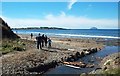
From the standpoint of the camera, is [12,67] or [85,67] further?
[85,67]

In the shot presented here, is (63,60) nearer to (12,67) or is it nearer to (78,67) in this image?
(78,67)

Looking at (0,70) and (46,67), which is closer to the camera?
(0,70)

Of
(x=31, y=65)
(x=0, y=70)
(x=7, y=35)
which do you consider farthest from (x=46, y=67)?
(x=7, y=35)

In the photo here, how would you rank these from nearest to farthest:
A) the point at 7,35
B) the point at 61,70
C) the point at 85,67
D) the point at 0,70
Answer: the point at 0,70 < the point at 61,70 < the point at 85,67 < the point at 7,35

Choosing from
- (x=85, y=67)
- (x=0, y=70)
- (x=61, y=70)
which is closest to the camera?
(x=0, y=70)

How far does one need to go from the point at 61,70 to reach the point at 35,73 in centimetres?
350

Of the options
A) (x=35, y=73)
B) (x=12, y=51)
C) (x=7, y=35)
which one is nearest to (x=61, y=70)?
(x=35, y=73)

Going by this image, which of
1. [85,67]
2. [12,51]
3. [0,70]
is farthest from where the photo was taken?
[12,51]

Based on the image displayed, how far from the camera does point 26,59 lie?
1194 inches

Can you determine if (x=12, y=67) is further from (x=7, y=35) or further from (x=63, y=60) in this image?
(x=7, y=35)

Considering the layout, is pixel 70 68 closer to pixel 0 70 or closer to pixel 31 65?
pixel 31 65

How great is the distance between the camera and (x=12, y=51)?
35406mm

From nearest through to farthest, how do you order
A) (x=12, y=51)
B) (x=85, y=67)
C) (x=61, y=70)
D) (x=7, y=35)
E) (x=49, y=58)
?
(x=61, y=70) < (x=85, y=67) < (x=49, y=58) < (x=12, y=51) < (x=7, y=35)

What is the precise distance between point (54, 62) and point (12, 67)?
22.3 ft
